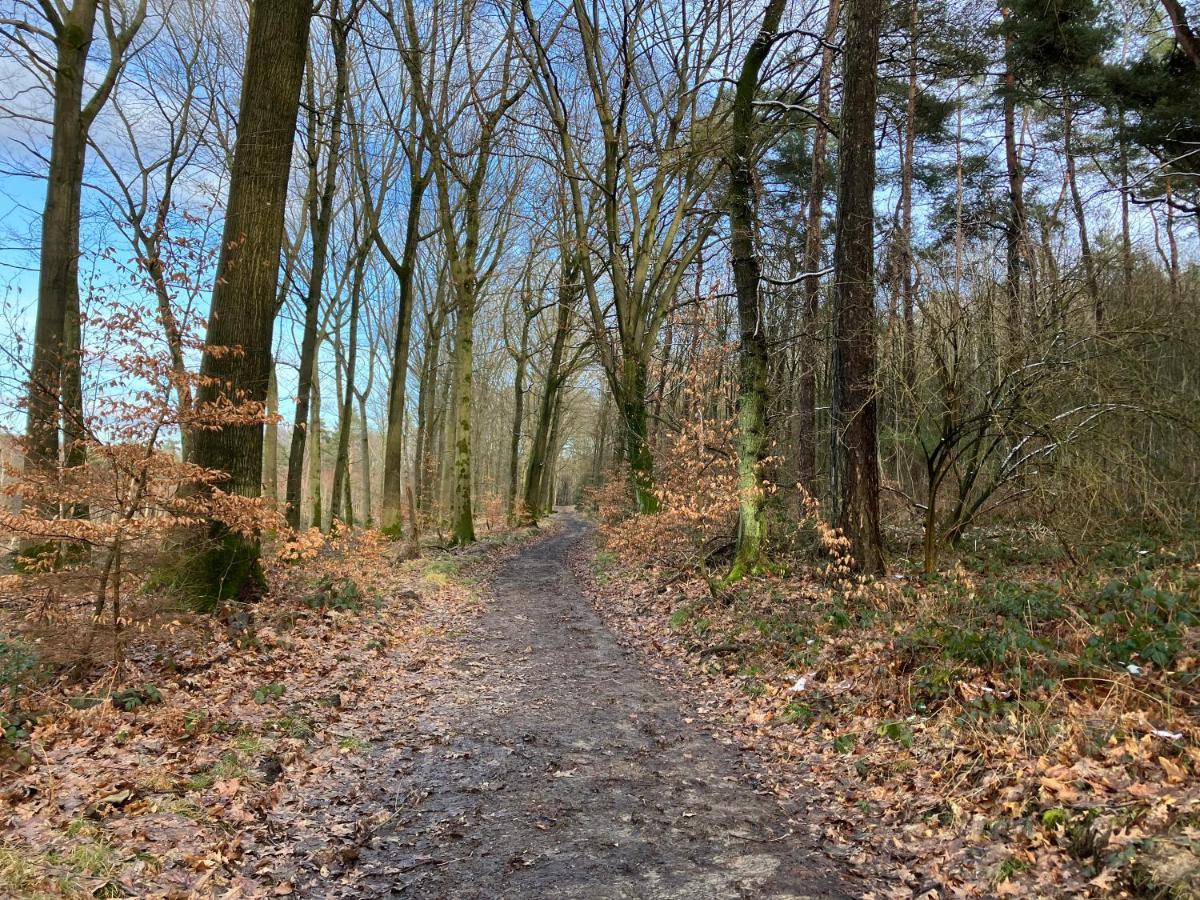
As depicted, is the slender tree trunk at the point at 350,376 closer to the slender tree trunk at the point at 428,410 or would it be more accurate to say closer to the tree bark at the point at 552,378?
the slender tree trunk at the point at 428,410

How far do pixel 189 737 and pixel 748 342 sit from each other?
8.45 m

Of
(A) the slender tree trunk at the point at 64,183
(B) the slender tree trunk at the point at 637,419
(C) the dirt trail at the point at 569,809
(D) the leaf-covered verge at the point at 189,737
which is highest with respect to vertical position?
(A) the slender tree trunk at the point at 64,183

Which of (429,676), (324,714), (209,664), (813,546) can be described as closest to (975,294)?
(813,546)

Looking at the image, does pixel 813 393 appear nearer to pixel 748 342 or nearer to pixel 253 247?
pixel 748 342

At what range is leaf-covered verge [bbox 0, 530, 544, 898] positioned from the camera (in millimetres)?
3406

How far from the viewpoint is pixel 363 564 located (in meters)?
10.7

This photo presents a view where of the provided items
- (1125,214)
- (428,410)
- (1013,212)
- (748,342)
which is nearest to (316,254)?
(748,342)

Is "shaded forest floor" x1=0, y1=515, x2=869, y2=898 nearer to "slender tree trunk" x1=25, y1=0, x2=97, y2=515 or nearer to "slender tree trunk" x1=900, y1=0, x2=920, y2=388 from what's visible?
"slender tree trunk" x1=900, y1=0, x2=920, y2=388

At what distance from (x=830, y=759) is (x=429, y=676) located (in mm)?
4411

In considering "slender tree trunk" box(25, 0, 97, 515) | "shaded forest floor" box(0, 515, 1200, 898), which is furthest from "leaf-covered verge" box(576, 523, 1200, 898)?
"slender tree trunk" box(25, 0, 97, 515)

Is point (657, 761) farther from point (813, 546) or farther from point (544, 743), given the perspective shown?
point (813, 546)

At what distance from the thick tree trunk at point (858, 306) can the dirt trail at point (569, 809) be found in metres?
3.48

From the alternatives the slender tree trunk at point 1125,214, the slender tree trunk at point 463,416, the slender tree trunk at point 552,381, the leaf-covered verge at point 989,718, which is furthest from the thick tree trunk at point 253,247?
the slender tree trunk at point 552,381

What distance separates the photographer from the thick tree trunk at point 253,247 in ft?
24.4
